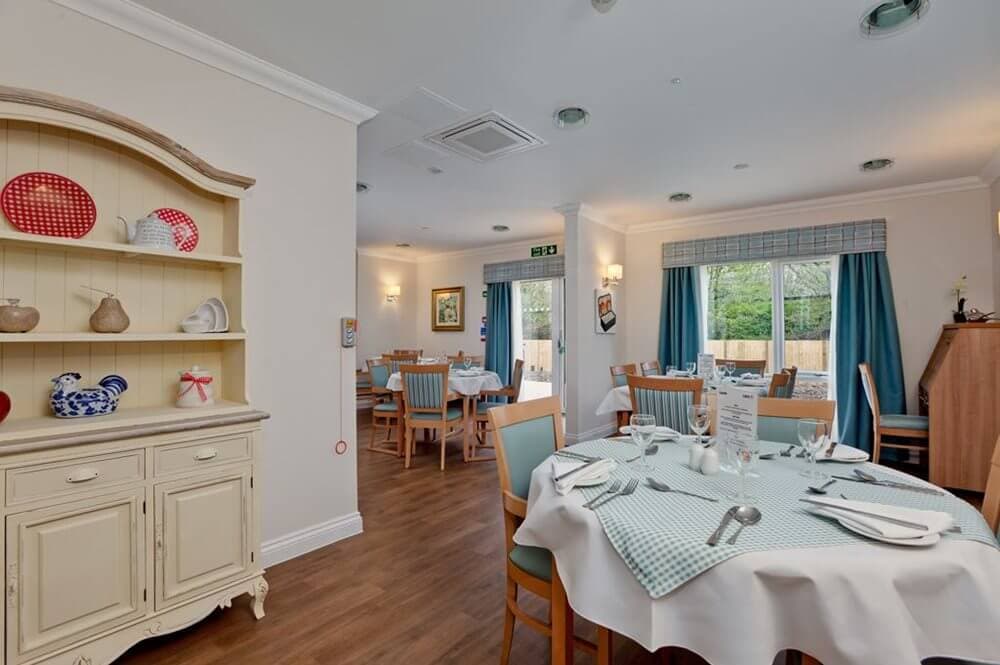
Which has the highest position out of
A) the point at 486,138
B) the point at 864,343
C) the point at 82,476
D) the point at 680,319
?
the point at 486,138

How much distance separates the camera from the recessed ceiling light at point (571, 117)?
2969 millimetres

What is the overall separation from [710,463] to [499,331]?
5685 millimetres

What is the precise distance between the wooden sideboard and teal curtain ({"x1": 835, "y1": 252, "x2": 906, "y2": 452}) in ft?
2.34

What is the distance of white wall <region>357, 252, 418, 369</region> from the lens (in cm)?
758

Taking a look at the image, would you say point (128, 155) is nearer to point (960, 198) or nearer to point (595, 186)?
point (595, 186)

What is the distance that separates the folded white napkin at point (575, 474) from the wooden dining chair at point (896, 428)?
3.74 meters

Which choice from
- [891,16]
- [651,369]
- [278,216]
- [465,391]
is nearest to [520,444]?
[278,216]

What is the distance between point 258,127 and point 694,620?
2.85 m

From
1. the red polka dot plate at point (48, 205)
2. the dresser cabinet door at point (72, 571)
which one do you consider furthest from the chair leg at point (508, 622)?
the red polka dot plate at point (48, 205)

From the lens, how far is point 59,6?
6.24ft

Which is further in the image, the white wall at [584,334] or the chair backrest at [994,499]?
the white wall at [584,334]

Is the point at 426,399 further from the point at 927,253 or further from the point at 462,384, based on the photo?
the point at 927,253

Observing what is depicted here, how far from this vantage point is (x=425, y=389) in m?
4.32

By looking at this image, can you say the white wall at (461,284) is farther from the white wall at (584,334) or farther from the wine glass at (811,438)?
the wine glass at (811,438)
